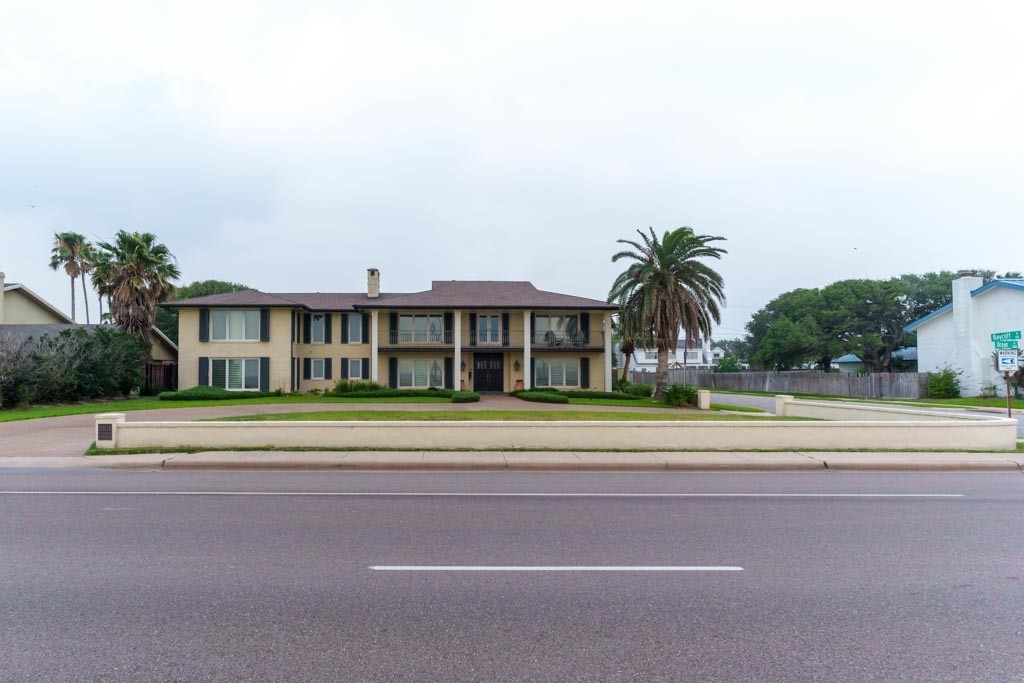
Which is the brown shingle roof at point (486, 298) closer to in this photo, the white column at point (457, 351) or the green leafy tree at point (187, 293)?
the white column at point (457, 351)

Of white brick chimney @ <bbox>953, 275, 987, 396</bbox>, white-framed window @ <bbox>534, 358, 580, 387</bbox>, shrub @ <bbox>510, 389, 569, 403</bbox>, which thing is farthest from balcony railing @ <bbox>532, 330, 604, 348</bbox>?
white brick chimney @ <bbox>953, 275, 987, 396</bbox>

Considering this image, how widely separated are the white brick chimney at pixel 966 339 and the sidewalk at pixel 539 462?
3300 cm

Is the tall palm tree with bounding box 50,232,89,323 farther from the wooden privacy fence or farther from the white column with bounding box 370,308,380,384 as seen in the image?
the wooden privacy fence

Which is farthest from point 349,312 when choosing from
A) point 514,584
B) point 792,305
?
point 792,305

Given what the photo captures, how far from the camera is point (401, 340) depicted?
42031 mm

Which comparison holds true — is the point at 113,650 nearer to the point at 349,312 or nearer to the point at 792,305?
the point at 349,312

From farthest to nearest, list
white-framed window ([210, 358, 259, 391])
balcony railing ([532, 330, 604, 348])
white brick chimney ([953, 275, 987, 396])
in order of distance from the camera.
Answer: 1. white brick chimney ([953, 275, 987, 396])
2. balcony railing ([532, 330, 604, 348])
3. white-framed window ([210, 358, 259, 391])

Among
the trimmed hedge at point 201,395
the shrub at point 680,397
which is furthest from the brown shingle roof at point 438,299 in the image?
the shrub at point 680,397

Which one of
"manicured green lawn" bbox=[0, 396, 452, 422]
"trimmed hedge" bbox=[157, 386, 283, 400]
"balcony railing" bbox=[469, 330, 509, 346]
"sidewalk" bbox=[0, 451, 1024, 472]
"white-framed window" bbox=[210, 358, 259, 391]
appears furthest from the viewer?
"balcony railing" bbox=[469, 330, 509, 346]

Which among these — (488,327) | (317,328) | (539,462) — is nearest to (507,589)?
(539,462)

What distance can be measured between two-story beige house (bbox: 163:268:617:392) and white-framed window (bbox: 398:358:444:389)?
0.06 meters

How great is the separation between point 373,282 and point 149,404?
15.5 metres

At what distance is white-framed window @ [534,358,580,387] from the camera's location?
41781 millimetres

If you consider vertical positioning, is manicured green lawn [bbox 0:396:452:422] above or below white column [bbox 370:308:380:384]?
below
